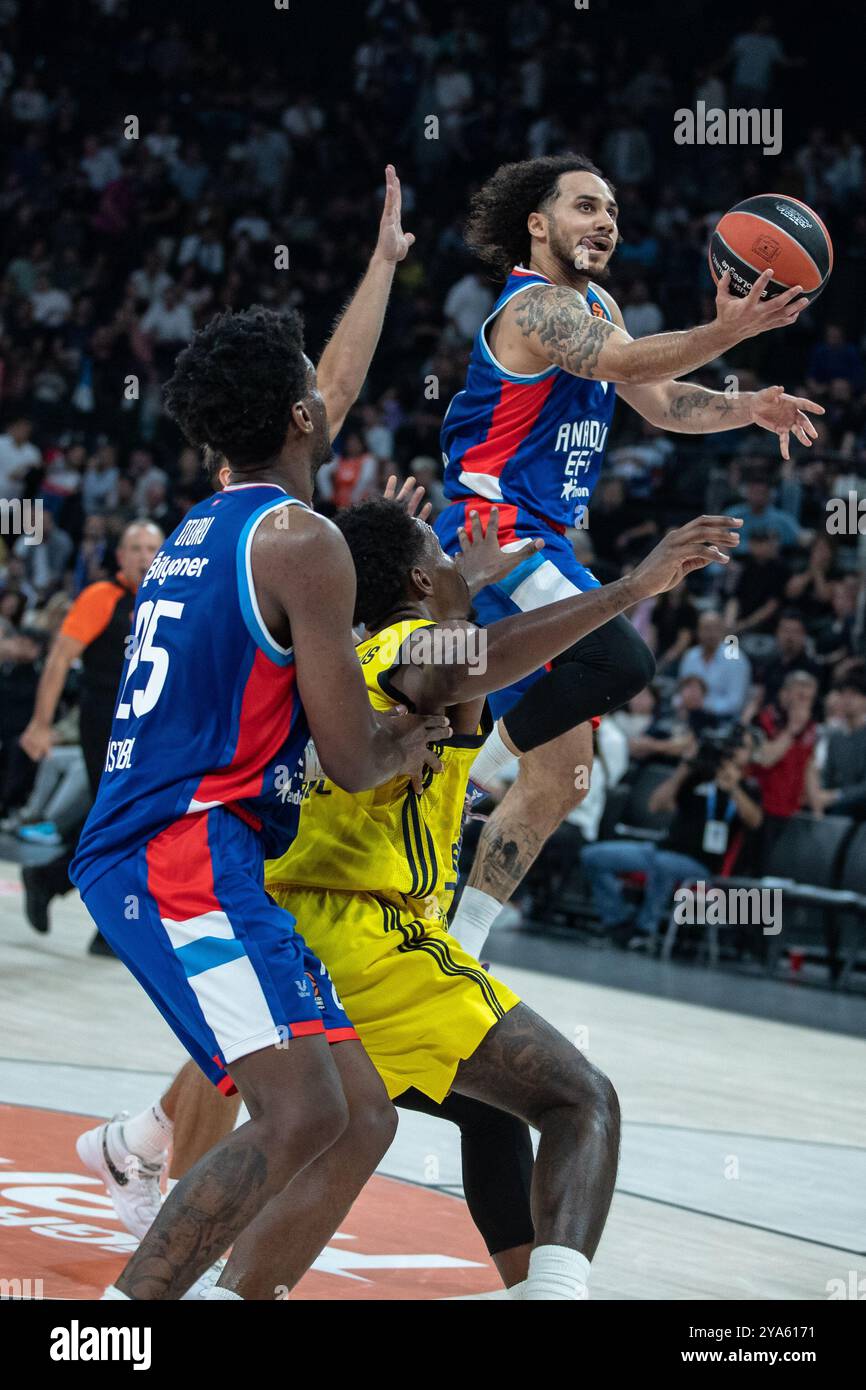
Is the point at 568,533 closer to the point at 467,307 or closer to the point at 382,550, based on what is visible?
the point at 382,550

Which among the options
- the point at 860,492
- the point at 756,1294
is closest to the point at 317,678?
the point at 756,1294

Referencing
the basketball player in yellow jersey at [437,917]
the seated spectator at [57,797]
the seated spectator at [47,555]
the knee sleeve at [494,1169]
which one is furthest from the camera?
the seated spectator at [47,555]

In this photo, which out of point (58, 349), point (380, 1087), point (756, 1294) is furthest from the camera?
point (58, 349)

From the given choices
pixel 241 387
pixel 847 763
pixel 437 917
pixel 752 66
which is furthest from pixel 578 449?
pixel 752 66

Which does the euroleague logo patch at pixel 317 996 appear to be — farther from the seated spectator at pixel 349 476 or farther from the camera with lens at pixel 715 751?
the seated spectator at pixel 349 476

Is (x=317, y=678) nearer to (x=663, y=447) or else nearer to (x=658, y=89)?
(x=663, y=447)

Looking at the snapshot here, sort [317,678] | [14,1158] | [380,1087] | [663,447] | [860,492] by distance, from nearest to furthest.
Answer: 1. [317,678]
2. [380,1087]
3. [14,1158]
4. [860,492]
5. [663,447]

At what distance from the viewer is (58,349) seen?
59.9 feet

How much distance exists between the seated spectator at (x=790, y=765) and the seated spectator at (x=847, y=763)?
5.5 inches

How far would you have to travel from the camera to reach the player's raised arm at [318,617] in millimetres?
3119

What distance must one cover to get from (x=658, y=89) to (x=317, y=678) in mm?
16754

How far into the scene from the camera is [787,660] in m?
11.5

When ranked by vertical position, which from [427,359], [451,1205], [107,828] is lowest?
[451,1205]

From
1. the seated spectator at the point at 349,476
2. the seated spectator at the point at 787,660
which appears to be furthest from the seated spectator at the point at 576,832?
the seated spectator at the point at 349,476
